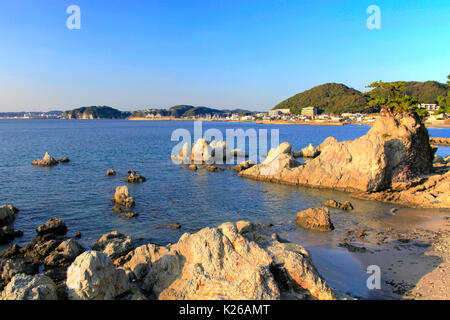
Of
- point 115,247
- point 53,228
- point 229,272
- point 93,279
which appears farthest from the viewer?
point 53,228

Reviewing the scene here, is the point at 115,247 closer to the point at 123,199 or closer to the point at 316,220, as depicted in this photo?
the point at 123,199

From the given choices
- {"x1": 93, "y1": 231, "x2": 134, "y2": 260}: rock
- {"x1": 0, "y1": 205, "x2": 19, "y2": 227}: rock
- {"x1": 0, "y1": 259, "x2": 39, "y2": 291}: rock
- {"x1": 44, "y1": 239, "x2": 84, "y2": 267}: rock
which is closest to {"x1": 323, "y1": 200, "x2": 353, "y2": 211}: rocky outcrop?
{"x1": 93, "y1": 231, "x2": 134, "y2": 260}: rock

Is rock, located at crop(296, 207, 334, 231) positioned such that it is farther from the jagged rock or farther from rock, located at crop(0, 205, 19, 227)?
rock, located at crop(0, 205, 19, 227)

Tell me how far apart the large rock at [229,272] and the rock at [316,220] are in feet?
27.7

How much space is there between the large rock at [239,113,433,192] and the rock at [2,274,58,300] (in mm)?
23253

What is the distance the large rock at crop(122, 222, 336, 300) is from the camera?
23.7 feet

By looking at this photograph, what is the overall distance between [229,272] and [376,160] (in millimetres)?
20707

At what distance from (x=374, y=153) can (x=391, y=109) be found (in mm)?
11739

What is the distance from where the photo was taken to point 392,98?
1307 inches

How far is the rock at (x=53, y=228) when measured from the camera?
16.5 meters

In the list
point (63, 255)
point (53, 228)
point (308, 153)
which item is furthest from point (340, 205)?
point (308, 153)

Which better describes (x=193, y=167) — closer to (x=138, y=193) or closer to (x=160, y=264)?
(x=138, y=193)

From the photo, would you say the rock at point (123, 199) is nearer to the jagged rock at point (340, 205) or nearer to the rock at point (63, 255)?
the rock at point (63, 255)

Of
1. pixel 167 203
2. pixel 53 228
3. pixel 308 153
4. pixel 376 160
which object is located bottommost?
pixel 167 203
